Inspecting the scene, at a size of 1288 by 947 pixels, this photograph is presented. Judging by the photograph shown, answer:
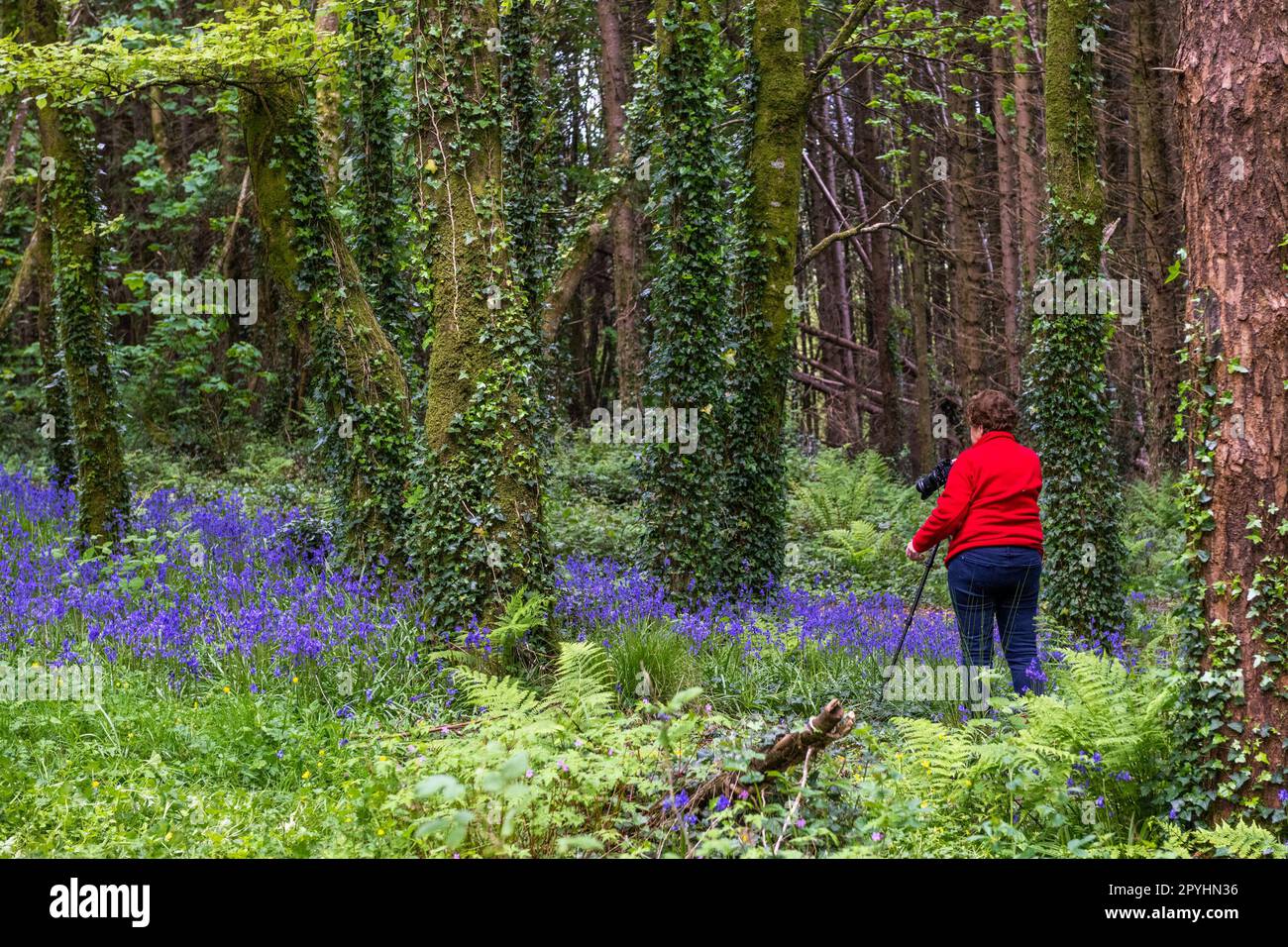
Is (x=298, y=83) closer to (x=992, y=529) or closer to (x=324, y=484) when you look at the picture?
(x=324, y=484)

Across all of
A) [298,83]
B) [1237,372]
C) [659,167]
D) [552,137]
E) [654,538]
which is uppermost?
[552,137]

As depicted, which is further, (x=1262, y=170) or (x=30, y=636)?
(x=30, y=636)

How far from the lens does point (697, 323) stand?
979 centimetres

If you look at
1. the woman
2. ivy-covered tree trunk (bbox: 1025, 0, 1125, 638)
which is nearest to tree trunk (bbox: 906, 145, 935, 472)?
ivy-covered tree trunk (bbox: 1025, 0, 1125, 638)

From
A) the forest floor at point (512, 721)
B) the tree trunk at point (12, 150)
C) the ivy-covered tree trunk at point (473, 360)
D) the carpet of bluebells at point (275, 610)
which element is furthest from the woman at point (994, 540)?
the tree trunk at point (12, 150)

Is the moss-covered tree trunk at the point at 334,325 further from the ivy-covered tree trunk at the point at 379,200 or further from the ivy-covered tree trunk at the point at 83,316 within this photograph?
the ivy-covered tree trunk at the point at 83,316

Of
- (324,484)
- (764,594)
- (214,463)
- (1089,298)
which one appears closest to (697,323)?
(764,594)

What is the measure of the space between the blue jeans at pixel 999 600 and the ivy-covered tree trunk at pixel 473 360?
9.31 feet

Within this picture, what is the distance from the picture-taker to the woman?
637 centimetres

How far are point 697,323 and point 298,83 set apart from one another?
4380 millimetres

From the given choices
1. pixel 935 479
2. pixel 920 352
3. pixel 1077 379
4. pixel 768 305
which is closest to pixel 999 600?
pixel 935 479

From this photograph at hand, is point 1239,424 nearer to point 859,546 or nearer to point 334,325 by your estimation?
point 334,325

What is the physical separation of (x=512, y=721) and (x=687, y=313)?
5.86 metres
